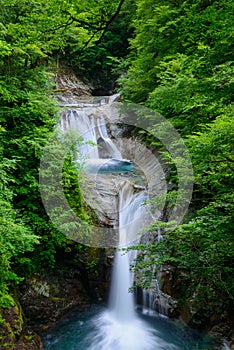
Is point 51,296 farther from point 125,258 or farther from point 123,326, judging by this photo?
point 125,258

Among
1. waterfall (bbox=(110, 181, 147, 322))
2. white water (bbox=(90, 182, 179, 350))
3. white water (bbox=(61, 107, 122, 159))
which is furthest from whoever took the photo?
white water (bbox=(61, 107, 122, 159))

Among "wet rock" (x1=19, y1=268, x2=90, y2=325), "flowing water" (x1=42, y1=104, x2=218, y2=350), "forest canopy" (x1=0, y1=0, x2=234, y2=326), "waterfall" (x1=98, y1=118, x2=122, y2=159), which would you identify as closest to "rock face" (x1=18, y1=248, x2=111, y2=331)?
"wet rock" (x1=19, y1=268, x2=90, y2=325)

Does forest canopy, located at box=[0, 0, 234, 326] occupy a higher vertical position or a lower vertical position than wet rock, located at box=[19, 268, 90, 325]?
higher

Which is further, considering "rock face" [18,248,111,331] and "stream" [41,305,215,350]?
"rock face" [18,248,111,331]

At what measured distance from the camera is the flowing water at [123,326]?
519cm

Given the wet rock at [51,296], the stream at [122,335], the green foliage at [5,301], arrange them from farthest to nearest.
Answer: the wet rock at [51,296]
the stream at [122,335]
the green foliage at [5,301]

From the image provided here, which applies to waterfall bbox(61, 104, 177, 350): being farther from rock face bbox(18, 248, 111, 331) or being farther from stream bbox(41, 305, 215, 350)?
rock face bbox(18, 248, 111, 331)

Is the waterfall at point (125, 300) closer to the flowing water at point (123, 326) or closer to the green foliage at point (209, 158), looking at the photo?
the flowing water at point (123, 326)

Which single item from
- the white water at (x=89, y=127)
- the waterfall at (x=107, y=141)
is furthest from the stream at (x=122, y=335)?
the waterfall at (x=107, y=141)

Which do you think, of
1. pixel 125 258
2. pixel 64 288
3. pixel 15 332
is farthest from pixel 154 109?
pixel 15 332

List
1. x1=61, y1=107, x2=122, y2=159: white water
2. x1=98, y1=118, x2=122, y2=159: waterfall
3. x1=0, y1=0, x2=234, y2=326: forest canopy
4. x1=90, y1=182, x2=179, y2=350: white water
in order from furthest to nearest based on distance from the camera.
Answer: x1=98, y1=118, x2=122, y2=159: waterfall → x1=61, y1=107, x2=122, y2=159: white water → x1=90, y1=182, x2=179, y2=350: white water → x1=0, y1=0, x2=234, y2=326: forest canopy

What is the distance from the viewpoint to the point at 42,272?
237 inches

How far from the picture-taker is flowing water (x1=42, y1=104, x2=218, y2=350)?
5.19 m

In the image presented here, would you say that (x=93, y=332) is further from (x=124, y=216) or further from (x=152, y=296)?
(x=124, y=216)
